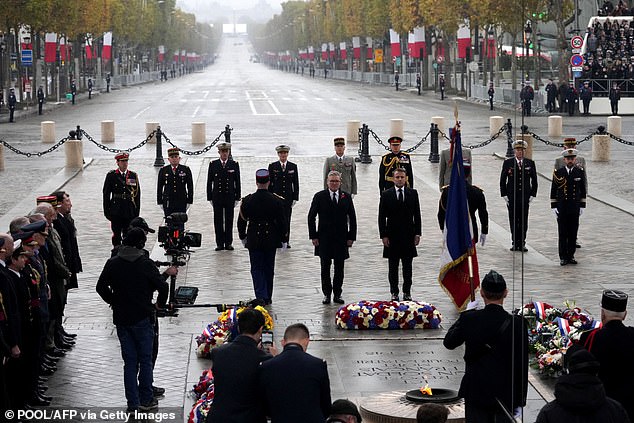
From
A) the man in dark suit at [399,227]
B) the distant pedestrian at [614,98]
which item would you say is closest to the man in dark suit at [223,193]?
the man in dark suit at [399,227]

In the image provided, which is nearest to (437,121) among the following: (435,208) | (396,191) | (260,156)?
(260,156)

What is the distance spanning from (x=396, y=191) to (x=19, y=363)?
5935 millimetres

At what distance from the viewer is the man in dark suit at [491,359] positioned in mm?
8703

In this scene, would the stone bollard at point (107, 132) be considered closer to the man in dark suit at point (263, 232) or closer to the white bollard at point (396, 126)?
the white bollard at point (396, 126)

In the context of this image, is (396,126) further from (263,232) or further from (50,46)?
(50,46)

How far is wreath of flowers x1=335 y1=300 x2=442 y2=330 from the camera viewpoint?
14.0m

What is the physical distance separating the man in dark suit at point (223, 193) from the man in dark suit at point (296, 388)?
1198cm

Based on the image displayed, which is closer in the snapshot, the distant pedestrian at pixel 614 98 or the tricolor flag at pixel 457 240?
the tricolor flag at pixel 457 240

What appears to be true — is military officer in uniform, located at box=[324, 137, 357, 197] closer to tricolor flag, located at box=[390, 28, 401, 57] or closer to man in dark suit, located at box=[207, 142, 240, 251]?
man in dark suit, located at box=[207, 142, 240, 251]

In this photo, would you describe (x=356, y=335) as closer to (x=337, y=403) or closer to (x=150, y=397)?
(x=150, y=397)

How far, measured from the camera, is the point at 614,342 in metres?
8.42
